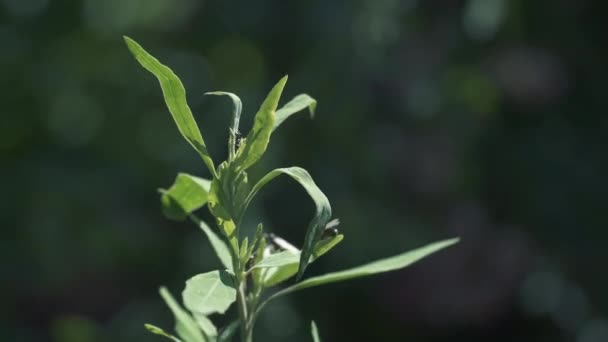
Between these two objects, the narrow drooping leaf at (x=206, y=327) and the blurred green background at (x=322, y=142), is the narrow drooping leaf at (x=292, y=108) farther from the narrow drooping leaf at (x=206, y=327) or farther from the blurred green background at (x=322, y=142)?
the blurred green background at (x=322, y=142)

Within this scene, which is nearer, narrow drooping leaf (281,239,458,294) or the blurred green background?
narrow drooping leaf (281,239,458,294)

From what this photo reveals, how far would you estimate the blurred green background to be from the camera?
243cm

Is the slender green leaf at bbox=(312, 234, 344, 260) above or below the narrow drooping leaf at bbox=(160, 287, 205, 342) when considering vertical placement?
above

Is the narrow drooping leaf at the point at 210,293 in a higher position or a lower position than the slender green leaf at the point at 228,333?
higher

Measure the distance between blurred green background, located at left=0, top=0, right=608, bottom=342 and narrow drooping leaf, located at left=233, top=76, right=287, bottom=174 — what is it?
6.10 ft

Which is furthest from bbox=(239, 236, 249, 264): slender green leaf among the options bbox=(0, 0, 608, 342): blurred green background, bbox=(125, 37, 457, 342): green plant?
bbox=(0, 0, 608, 342): blurred green background

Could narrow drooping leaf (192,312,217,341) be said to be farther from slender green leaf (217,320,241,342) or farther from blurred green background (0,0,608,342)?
blurred green background (0,0,608,342)

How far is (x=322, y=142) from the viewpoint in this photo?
2.48 m

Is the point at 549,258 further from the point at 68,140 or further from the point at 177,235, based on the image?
the point at 68,140

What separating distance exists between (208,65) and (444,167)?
2.58 ft

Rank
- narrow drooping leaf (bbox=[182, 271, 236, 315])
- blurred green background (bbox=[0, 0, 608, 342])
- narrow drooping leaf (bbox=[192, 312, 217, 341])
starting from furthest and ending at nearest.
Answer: blurred green background (bbox=[0, 0, 608, 342]), narrow drooping leaf (bbox=[192, 312, 217, 341]), narrow drooping leaf (bbox=[182, 271, 236, 315])

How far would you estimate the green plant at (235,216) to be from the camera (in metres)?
0.36

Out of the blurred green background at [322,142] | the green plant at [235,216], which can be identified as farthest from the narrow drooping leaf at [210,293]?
the blurred green background at [322,142]

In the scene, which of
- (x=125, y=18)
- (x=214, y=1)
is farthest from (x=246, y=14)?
(x=125, y=18)
